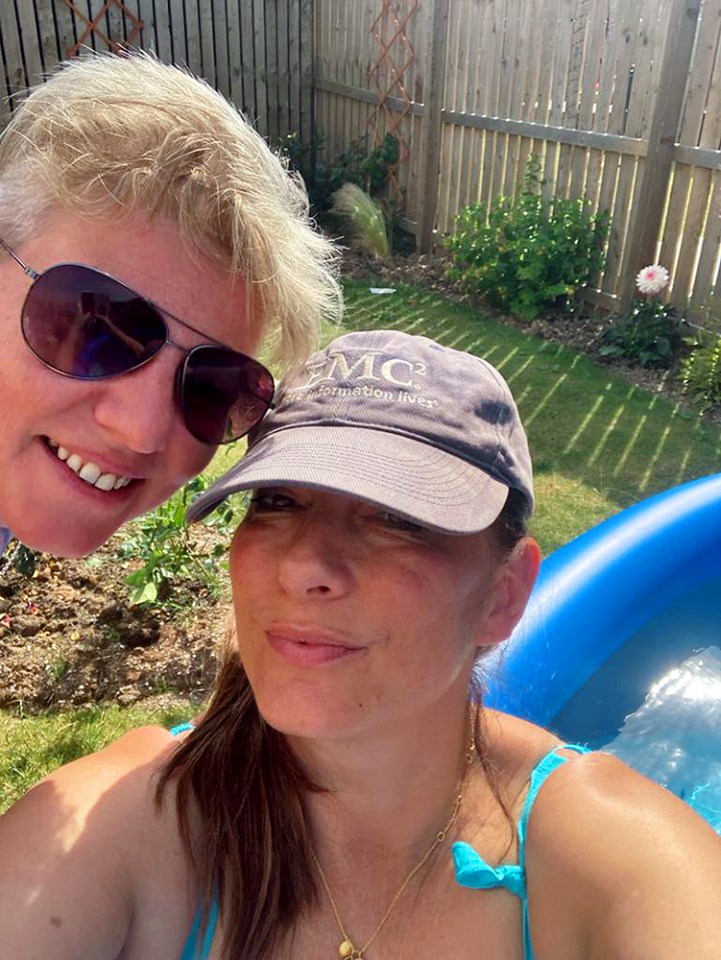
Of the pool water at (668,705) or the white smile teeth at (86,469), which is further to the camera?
the pool water at (668,705)

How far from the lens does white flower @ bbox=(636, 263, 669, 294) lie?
6.40 meters

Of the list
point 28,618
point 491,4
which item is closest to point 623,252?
point 491,4

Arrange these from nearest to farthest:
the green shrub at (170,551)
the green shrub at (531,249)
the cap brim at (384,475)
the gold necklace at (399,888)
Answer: the cap brim at (384,475) < the gold necklace at (399,888) < the green shrub at (170,551) < the green shrub at (531,249)

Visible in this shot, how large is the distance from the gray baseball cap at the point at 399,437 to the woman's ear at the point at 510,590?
3.8 inches

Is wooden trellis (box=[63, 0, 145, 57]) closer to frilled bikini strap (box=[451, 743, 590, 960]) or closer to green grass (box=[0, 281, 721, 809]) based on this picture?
green grass (box=[0, 281, 721, 809])

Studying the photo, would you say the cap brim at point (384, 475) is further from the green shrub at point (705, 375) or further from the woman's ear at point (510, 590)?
the green shrub at point (705, 375)

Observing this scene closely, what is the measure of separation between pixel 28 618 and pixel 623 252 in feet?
17.6

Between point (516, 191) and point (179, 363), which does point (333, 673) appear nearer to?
point (179, 363)

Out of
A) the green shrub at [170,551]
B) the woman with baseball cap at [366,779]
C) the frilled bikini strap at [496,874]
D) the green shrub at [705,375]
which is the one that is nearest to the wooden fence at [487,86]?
the green shrub at [705,375]

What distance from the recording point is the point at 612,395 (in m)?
6.02

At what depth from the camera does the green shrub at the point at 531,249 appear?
23.2ft

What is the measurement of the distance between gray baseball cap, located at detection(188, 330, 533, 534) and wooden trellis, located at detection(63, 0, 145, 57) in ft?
28.1

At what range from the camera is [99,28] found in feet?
29.6

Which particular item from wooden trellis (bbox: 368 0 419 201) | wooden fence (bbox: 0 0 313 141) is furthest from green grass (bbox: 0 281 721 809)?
wooden fence (bbox: 0 0 313 141)
